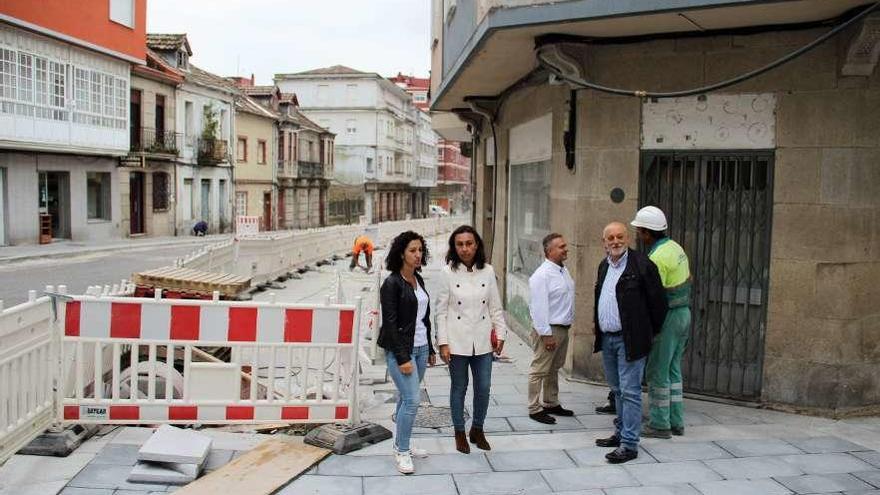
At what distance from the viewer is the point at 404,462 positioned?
523cm

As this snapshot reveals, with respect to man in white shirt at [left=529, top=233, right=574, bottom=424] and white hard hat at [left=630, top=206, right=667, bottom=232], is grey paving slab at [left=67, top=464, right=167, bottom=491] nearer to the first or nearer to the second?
man in white shirt at [left=529, top=233, right=574, bottom=424]

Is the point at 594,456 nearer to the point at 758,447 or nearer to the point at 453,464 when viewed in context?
the point at 453,464

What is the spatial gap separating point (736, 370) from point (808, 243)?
4.23 ft

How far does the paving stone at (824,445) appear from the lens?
228 inches

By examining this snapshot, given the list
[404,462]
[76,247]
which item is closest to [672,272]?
[404,462]

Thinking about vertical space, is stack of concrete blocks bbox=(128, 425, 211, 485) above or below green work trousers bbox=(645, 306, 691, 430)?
below

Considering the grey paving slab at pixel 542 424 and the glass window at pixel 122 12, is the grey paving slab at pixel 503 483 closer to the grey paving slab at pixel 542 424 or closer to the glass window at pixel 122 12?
Answer: the grey paving slab at pixel 542 424

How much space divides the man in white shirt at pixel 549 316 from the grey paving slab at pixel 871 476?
2195 millimetres

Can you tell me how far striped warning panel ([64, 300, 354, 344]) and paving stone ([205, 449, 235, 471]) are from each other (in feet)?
2.70

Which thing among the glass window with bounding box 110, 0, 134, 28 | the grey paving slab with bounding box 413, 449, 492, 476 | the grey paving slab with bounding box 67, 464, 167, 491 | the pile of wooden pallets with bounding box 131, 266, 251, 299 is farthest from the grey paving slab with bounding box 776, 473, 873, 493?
the glass window with bounding box 110, 0, 134, 28

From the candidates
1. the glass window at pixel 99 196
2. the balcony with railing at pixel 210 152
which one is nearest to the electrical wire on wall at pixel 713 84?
the glass window at pixel 99 196

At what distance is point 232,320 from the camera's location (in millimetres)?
5848

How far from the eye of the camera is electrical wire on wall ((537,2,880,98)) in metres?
5.85

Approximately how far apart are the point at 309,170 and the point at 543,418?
49471 mm
